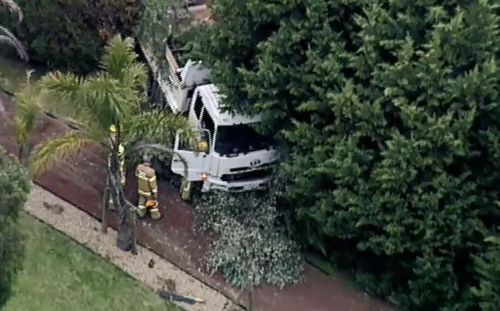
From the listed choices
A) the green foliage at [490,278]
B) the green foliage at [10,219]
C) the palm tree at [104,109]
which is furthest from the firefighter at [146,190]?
the green foliage at [490,278]

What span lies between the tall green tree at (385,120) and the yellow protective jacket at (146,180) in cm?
203

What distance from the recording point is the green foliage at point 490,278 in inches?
664

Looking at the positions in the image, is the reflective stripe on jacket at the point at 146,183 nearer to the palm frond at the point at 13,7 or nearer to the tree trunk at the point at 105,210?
the tree trunk at the point at 105,210

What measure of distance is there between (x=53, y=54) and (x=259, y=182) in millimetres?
5542

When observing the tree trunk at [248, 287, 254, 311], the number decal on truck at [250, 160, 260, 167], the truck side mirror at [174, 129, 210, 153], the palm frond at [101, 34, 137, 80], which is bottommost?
the tree trunk at [248, 287, 254, 311]

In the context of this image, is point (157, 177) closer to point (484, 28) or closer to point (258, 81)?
point (258, 81)

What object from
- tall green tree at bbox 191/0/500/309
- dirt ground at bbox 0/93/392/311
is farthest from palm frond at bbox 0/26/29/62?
tall green tree at bbox 191/0/500/309

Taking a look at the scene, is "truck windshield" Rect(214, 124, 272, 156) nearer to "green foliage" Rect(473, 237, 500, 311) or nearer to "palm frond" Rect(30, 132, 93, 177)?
"palm frond" Rect(30, 132, 93, 177)

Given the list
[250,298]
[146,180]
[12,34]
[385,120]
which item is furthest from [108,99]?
[12,34]

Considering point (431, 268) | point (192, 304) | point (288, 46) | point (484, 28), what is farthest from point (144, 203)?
point (484, 28)

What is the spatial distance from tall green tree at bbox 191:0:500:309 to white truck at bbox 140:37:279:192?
0.58 metres

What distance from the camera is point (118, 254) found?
19.6m

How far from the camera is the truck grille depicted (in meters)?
20.2

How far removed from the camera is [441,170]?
56.8ft
